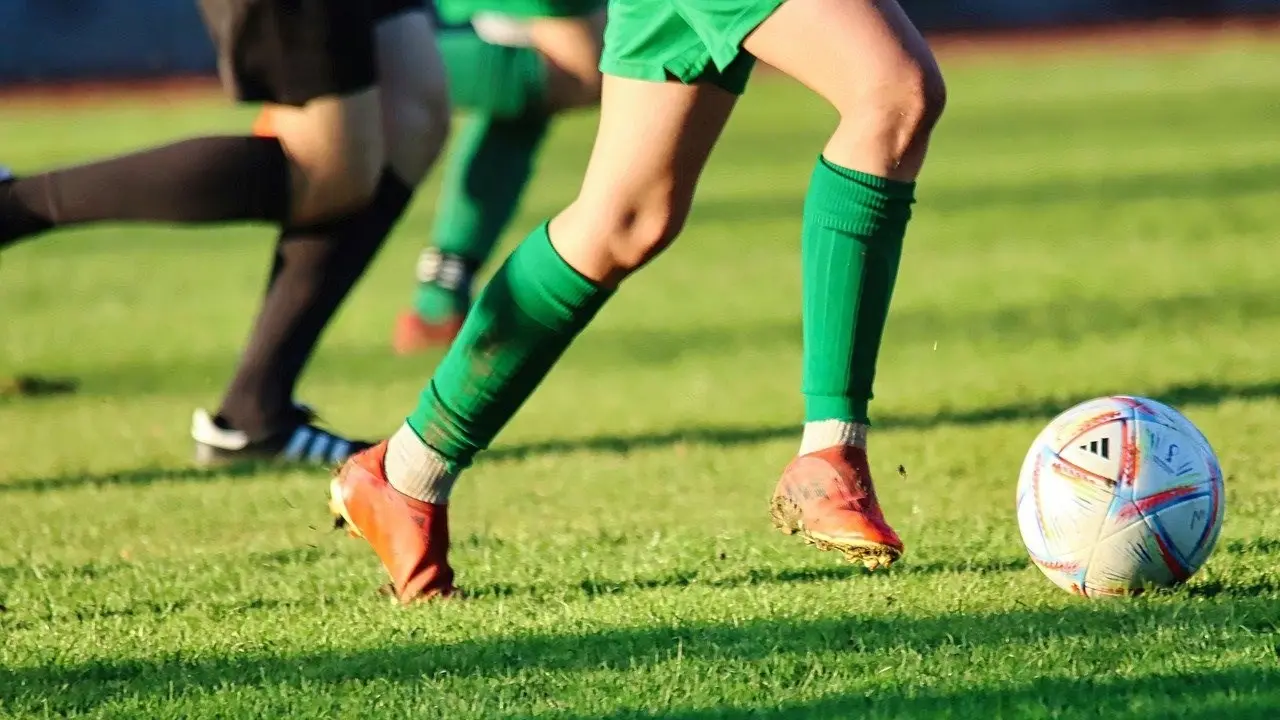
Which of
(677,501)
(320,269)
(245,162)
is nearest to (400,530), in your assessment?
(677,501)

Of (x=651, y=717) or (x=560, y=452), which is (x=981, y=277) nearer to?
(x=560, y=452)

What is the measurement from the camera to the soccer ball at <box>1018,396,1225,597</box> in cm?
295

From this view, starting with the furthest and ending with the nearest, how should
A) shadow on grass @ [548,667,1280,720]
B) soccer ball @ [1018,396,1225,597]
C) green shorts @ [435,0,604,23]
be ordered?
1. green shorts @ [435,0,604,23]
2. soccer ball @ [1018,396,1225,597]
3. shadow on grass @ [548,667,1280,720]

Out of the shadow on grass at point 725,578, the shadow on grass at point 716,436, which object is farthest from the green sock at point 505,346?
the shadow on grass at point 716,436

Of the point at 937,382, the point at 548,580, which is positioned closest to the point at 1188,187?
the point at 937,382

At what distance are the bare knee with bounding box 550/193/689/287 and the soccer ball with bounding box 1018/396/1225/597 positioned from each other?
73 centimetres

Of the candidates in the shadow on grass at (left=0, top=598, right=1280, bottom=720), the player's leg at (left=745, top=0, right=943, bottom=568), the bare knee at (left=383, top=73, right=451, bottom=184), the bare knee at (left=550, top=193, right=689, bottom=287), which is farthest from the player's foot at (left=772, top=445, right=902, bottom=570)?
the bare knee at (left=383, top=73, right=451, bottom=184)

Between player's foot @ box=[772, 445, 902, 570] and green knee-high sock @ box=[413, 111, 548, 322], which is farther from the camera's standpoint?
green knee-high sock @ box=[413, 111, 548, 322]

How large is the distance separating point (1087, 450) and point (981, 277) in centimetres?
463

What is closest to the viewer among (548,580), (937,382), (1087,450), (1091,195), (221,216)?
(1087,450)

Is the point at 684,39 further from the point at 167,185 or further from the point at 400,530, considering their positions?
the point at 167,185

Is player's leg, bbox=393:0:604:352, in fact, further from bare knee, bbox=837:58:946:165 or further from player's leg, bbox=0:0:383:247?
bare knee, bbox=837:58:946:165

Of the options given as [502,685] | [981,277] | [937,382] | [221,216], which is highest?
[502,685]

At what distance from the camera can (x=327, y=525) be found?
3.99 metres
